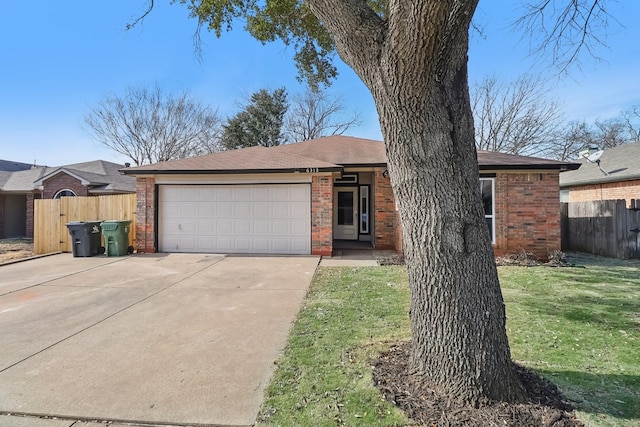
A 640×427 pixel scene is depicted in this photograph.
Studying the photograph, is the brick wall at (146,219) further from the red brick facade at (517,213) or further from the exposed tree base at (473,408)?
the exposed tree base at (473,408)

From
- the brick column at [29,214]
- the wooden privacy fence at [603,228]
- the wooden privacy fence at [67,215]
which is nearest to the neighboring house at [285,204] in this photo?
the wooden privacy fence at [67,215]

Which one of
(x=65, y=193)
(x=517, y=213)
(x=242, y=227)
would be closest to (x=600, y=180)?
(x=517, y=213)

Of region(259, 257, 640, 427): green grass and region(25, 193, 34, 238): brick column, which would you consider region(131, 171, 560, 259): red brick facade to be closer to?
region(259, 257, 640, 427): green grass

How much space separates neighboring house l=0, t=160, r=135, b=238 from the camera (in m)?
16.7

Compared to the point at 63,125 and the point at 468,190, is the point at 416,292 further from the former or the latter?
the point at 63,125

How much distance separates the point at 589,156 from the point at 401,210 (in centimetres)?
1635

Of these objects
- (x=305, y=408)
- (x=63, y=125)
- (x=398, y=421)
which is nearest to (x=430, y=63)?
Answer: (x=398, y=421)

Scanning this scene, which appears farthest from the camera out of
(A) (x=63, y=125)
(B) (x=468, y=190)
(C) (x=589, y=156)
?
(A) (x=63, y=125)

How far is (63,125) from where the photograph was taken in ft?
70.3

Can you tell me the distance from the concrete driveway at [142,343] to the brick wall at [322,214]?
8.36ft

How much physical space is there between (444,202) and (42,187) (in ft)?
69.5

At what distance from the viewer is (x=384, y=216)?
11.1m

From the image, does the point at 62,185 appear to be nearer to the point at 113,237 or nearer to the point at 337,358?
the point at 113,237

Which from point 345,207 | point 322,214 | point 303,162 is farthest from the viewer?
point 345,207
